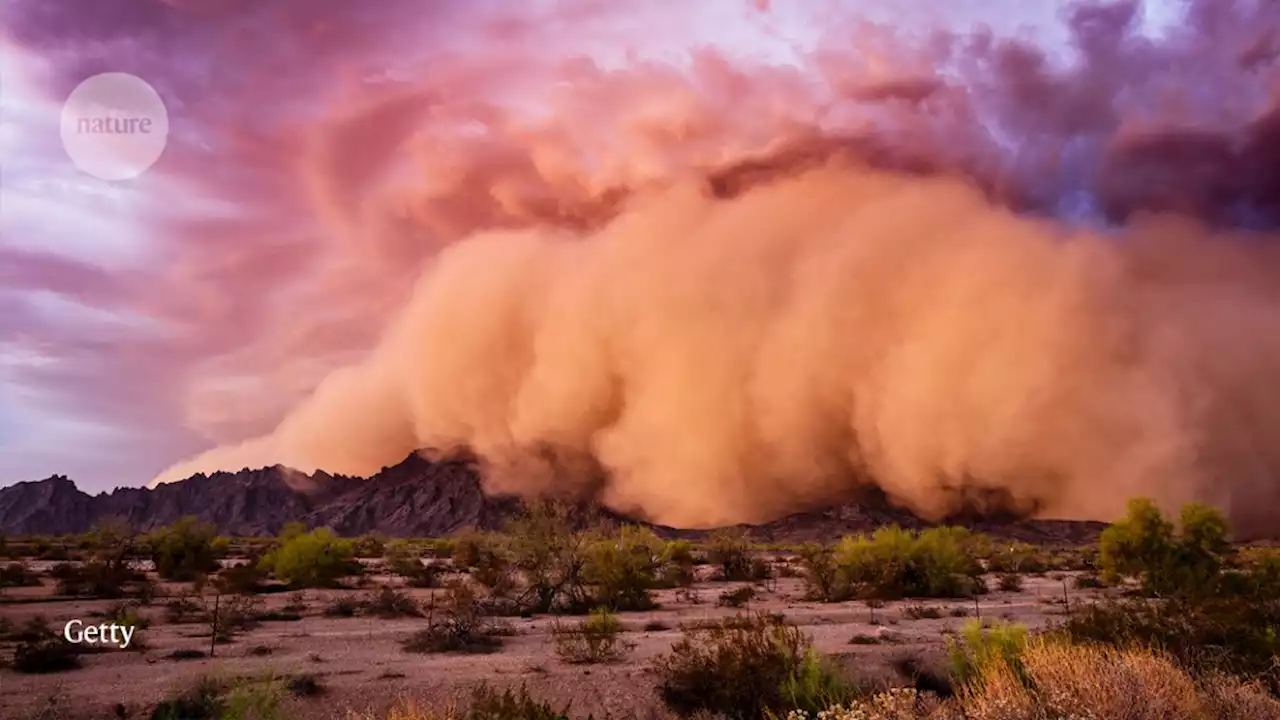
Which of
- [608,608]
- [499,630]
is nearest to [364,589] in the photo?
[608,608]

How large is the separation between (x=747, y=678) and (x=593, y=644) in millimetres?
7260

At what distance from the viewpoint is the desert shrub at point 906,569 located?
136ft

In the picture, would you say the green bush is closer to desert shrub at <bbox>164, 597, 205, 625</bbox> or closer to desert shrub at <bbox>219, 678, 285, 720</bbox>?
desert shrub at <bbox>219, 678, 285, 720</bbox>

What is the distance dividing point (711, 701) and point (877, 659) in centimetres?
619

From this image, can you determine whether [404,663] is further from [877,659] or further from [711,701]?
[877,659]

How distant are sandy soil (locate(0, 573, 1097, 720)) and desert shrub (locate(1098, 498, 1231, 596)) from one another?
11.0m

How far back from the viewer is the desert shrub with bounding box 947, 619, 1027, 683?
14.7 meters

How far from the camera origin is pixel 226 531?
19900cm

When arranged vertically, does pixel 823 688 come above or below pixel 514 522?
below

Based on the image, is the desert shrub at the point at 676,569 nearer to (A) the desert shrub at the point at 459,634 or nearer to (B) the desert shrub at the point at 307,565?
(B) the desert shrub at the point at 307,565

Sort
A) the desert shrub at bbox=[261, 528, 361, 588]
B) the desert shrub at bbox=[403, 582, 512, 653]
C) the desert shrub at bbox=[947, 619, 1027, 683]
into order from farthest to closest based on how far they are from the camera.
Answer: the desert shrub at bbox=[261, 528, 361, 588] → the desert shrub at bbox=[403, 582, 512, 653] → the desert shrub at bbox=[947, 619, 1027, 683]

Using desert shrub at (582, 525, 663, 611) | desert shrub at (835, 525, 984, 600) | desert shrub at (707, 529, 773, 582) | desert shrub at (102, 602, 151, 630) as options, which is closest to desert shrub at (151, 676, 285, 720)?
desert shrub at (102, 602, 151, 630)

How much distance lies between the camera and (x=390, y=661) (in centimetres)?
2183

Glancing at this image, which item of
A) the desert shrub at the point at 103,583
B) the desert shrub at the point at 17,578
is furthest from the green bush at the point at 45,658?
the desert shrub at the point at 17,578
